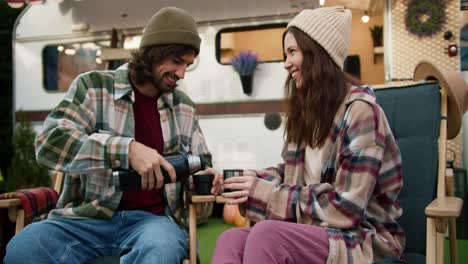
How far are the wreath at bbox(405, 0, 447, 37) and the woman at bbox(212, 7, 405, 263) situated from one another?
3.13 metres

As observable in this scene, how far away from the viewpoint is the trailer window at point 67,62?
18.5ft

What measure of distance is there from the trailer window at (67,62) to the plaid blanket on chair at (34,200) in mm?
3570

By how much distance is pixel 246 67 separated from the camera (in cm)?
489

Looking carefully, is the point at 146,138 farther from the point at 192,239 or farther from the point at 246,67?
the point at 246,67

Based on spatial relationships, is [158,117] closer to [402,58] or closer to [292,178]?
[292,178]

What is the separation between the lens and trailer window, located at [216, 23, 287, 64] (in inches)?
195

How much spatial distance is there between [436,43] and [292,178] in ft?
11.0

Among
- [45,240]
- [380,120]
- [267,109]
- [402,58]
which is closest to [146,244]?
[45,240]

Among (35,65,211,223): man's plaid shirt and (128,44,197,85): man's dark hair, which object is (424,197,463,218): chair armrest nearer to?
(35,65,211,223): man's plaid shirt

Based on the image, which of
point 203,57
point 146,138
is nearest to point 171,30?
point 146,138

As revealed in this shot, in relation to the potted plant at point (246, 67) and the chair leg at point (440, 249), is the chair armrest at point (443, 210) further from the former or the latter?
the potted plant at point (246, 67)

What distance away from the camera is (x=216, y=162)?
513cm

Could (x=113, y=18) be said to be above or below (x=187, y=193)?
above

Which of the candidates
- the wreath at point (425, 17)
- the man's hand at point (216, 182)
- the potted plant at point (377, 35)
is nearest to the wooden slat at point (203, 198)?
the man's hand at point (216, 182)
